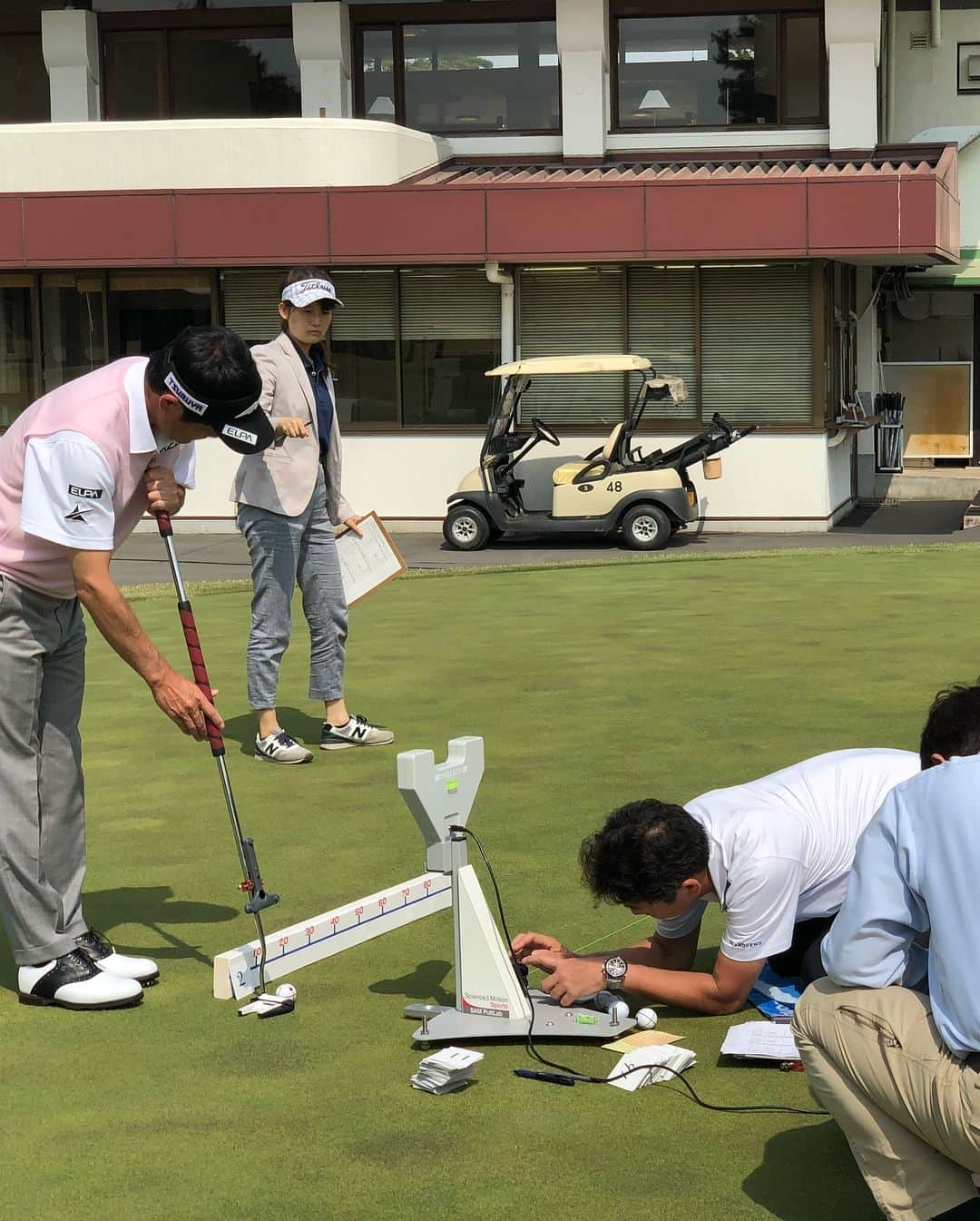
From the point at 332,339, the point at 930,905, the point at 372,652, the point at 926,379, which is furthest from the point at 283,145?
the point at 930,905

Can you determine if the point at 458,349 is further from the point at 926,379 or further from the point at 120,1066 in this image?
the point at 120,1066

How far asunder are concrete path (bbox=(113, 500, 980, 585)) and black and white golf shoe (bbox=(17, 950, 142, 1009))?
11.2 meters

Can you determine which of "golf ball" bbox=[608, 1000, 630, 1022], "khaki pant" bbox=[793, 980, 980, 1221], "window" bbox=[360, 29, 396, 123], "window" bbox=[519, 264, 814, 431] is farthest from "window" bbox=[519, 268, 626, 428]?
"khaki pant" bbox=[793, 980, 980, 1221]

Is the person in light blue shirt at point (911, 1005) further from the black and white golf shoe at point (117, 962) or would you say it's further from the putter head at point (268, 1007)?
the black and white golf shoe at point (117, 962)

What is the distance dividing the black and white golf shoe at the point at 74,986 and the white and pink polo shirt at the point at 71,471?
0.99 meters

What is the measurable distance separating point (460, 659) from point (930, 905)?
7404 millimetres

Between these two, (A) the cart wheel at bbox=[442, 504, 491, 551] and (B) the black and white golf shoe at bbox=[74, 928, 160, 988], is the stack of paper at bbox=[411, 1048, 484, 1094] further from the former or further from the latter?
(A) the cart wheel at bbox=[442, 504, 491, 551]

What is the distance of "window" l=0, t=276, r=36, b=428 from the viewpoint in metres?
22.1

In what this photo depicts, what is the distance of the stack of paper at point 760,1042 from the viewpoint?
399 centimetres

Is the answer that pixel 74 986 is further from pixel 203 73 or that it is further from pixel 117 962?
pixel 203 73

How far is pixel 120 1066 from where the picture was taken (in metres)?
4.18

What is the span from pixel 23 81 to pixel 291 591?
19546 millimetres

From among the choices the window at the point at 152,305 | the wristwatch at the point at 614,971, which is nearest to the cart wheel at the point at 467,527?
the window at the point at 152,305

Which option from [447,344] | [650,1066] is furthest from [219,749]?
[447,344]
